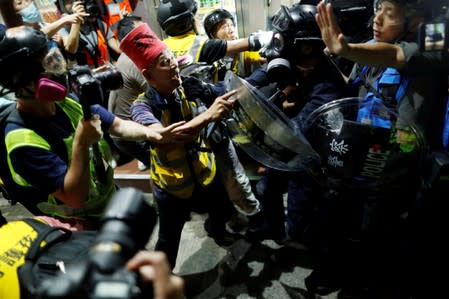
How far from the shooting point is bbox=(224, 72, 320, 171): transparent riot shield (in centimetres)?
153

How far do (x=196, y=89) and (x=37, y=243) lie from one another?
1.27 m

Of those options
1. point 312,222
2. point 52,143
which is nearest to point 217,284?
point 312,222

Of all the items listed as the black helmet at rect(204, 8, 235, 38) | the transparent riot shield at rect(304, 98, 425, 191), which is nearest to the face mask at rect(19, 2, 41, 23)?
the black helmet at rect(204, 8, 235, 38)

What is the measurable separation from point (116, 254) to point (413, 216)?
6.07ft

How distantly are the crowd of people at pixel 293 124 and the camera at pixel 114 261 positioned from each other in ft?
2.57

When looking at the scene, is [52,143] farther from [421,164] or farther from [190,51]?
[421,164]

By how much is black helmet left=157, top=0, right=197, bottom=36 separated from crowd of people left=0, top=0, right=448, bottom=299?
0.07 metres

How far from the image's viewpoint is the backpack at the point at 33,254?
1062 mm

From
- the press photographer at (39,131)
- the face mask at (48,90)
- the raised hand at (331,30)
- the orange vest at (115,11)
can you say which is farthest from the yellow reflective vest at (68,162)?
the orange vest at (115,11)

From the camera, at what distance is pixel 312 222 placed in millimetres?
2234

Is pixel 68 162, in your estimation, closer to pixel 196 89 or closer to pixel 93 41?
pixel 196 89

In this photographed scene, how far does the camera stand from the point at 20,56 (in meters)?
1.36

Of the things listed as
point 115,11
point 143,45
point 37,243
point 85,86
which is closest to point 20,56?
point 85,86

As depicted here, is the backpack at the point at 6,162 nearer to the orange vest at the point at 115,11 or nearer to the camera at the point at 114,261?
the camera at the point at 114,261
